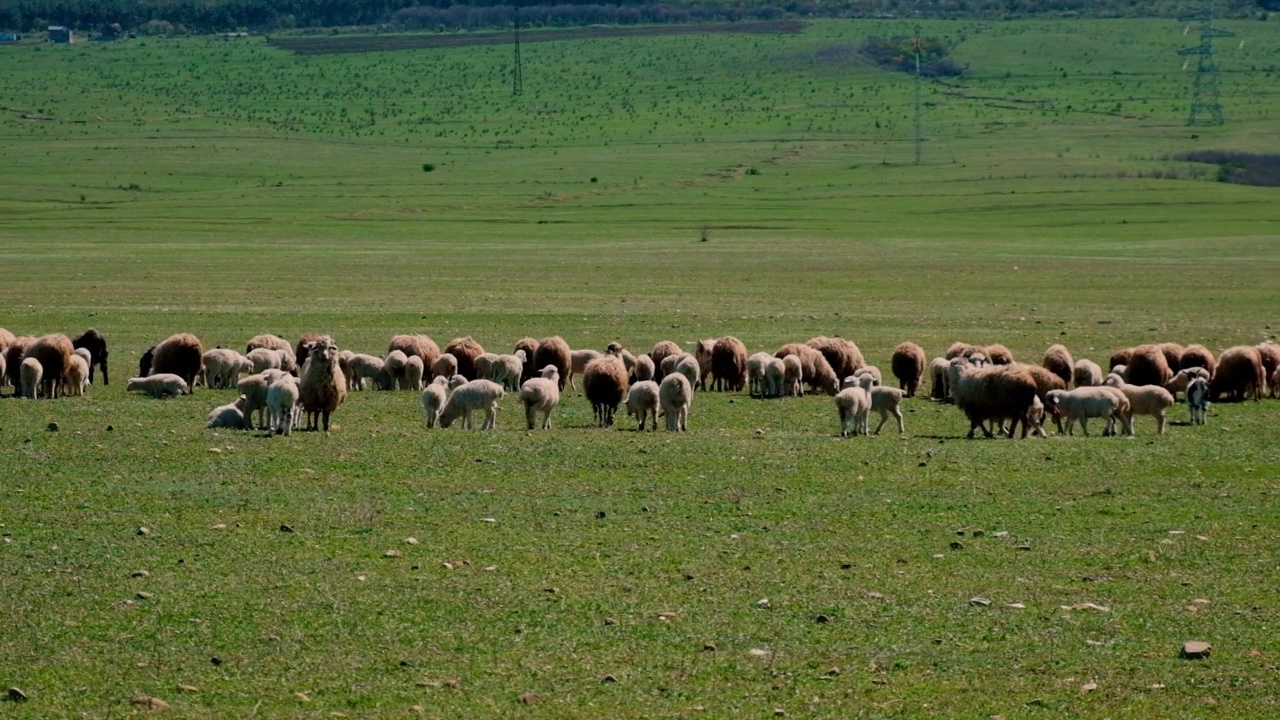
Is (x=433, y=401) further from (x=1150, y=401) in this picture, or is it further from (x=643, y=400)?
(x=1150, y=401)

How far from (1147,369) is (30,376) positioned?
16405 millimetres

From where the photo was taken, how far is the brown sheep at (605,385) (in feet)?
76.0

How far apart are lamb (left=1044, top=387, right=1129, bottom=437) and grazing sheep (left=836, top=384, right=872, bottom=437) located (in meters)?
2.36

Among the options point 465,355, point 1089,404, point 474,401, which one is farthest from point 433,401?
point 1089,404

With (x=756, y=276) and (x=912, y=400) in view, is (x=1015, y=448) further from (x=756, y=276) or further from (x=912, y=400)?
(x=756, y=276)

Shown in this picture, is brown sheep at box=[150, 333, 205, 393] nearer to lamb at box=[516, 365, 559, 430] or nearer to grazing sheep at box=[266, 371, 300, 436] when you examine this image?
grazing sheep at box=[266, 371, 300, 436]

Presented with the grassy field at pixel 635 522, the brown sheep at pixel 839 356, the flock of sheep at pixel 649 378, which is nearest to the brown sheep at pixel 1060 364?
the flock of sheep at pixel 649 378

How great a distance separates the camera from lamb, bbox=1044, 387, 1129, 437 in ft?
72.0

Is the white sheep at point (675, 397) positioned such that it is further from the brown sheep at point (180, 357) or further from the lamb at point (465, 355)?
the brown sheep at point (180, 357)

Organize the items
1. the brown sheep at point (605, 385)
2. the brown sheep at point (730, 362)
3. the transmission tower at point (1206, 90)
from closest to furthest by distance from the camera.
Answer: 1. the brown sheep at point (605, 385)
2. the brown sheep at point (730, 362)
3. the transmission tower at point (1206, 90)

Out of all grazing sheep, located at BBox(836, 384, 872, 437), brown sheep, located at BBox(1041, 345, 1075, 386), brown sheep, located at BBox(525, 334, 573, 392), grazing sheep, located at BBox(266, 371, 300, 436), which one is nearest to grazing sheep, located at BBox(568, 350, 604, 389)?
brown sheep, located at BBox(525, 334, 573, 392)

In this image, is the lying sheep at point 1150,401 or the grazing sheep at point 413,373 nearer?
the lying sheep at point 1150,401

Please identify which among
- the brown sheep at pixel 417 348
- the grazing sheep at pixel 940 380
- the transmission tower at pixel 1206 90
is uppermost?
the transmission tower at pixel 1206 90

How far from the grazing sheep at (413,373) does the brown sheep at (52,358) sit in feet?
16.4
